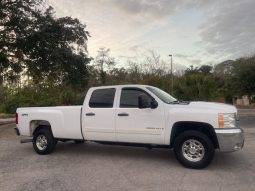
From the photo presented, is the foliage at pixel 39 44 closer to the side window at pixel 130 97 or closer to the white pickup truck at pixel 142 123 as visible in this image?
the white pickup truck at pixel 142 123

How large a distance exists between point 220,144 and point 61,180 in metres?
3.54

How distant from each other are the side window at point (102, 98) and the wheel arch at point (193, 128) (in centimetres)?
189

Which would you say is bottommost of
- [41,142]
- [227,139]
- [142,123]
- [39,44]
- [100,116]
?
[41,142]

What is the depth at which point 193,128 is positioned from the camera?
7629 millimetres

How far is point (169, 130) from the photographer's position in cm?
764

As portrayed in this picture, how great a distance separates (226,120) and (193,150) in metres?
1.03

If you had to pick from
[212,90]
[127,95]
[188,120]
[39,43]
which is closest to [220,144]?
[188,120]

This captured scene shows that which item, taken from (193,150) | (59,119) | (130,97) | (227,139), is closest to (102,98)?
(130,97)

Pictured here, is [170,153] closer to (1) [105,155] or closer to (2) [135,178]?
(1) [105,155]

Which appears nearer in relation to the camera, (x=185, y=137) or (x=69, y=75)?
(x=185, y=137)

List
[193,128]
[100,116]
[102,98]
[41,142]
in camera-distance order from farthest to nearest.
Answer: [41,142]
[102,98]
[100,116]
[193,128]

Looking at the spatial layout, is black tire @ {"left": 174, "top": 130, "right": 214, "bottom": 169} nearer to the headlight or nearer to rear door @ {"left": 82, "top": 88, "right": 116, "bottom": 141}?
the headlight

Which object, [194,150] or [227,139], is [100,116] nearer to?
[194,150]

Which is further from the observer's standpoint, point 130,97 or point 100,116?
point 100,116
